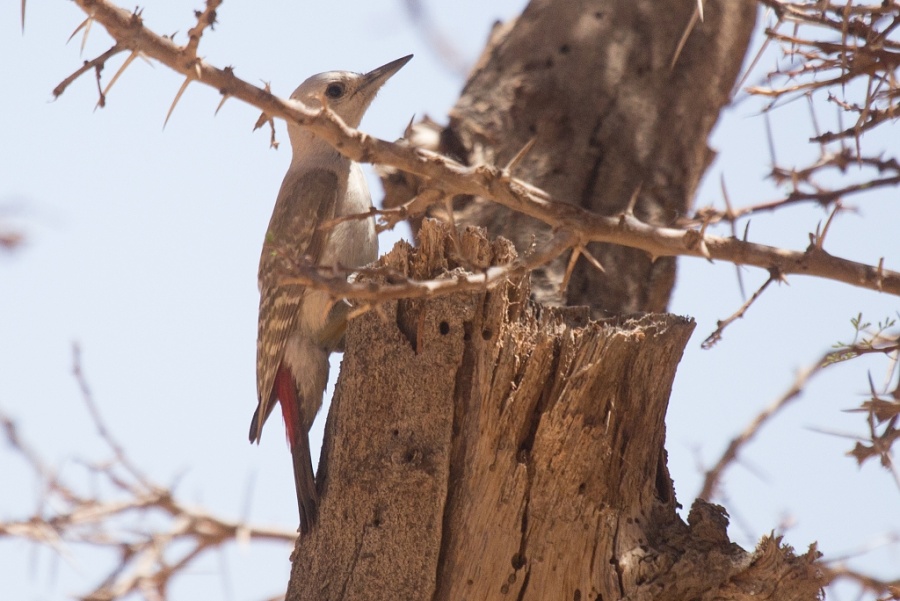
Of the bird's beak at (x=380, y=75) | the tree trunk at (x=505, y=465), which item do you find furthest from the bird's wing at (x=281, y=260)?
the tree trunk at (x=505, y=465)

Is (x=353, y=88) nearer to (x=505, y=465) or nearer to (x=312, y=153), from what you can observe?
(x=312, y=153)

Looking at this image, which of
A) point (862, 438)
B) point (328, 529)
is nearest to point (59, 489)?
point (328, 529)

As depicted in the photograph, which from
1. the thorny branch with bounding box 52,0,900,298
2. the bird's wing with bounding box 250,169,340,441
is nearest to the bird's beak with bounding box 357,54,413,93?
the bird's wing with bounding box 250,169,340,441

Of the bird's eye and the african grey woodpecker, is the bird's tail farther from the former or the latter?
the bird's eye

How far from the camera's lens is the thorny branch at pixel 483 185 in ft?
7.77

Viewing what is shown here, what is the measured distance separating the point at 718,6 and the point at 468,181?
3.26m

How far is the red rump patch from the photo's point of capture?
377cm

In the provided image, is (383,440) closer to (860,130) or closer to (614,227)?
(614,227)

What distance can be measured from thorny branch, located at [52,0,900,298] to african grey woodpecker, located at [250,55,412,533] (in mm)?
1136

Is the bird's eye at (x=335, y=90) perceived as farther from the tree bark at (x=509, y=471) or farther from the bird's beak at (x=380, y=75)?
the tree bark at (x=509, y=471)

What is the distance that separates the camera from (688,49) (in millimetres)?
5207

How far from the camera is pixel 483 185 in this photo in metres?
2.74

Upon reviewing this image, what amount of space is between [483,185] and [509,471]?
830 millimetres

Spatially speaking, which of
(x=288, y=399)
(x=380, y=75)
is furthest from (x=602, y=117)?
(x=288, y=399)
